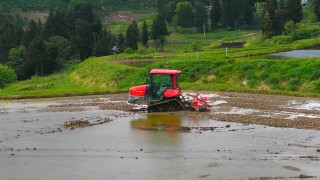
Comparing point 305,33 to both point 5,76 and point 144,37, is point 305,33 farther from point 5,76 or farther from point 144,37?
point 5,76

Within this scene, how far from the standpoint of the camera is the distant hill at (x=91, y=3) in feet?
398

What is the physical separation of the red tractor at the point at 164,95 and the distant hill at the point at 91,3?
91.4 metres

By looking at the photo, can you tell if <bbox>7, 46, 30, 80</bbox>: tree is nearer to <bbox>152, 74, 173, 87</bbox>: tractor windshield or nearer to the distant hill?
the distant hill

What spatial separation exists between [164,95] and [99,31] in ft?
191

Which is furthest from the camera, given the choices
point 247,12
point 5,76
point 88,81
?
point 247,12

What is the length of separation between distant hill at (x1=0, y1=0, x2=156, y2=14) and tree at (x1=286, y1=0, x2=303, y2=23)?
2148 inches

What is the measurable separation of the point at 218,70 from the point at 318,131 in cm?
1986

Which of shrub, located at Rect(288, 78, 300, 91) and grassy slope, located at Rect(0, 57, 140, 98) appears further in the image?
grassy slope, located at Rect(0, 57, 140, 98)

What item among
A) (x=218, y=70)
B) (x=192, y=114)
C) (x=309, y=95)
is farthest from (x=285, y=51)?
(x=192, y=114)

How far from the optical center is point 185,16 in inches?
3735

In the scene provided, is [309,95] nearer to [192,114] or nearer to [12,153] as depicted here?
[192,114]

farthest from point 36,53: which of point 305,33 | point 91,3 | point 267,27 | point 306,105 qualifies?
point 91,3

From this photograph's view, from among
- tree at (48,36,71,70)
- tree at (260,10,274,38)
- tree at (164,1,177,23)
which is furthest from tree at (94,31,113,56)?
tree at (164,1,177,23)

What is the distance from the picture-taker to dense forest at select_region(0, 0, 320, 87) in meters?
73.6
